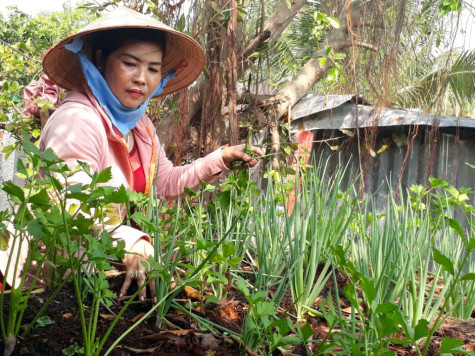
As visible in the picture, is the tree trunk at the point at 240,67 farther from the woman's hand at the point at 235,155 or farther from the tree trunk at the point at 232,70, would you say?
the woman's hand at the point at 235,155

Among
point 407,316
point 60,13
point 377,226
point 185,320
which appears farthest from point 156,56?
point 60,13

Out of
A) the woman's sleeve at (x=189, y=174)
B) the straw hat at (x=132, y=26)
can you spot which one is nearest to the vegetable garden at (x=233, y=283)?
the woman's sleeve at (x=189, y=174)

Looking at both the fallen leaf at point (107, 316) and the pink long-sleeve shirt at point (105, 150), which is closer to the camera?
the fallen leaf at point (107, 316)

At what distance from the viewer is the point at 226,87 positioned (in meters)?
3.52

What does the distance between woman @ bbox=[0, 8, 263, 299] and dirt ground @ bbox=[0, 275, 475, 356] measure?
717 mm

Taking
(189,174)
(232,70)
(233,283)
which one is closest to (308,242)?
(233,283)

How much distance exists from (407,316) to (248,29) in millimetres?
2911

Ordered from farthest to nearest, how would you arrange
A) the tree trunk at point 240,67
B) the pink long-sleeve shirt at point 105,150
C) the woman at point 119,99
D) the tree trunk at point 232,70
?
the tree trunk at point 240,67 → the tree trunk at point 232,70 → the woman at point 119,99 → the pink long-sleeve shirt at point 105,150

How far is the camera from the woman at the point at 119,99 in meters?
2.08

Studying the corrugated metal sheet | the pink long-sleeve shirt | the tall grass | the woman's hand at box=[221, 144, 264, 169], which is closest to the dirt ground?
the tall grass

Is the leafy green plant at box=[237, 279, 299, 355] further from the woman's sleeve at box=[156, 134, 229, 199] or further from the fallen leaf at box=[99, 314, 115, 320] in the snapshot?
the woman's sleeve at box=[156, 134, 229, 199]

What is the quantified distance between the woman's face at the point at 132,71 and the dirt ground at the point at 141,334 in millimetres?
1004

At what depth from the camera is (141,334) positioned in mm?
1255

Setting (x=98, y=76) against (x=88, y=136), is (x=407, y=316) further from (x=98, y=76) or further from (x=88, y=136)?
(x=98, y=76)
